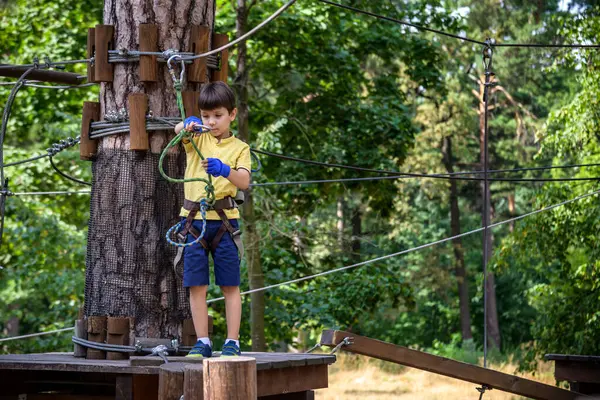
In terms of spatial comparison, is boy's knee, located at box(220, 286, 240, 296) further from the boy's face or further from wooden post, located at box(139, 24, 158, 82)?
wooden post, located at box(139, 24, 158, 82)

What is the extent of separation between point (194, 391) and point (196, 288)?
888 mm

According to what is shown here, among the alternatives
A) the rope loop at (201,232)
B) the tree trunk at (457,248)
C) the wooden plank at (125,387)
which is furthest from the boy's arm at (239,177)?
the tree trunk at (457,248)

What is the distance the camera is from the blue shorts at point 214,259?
3914 mm

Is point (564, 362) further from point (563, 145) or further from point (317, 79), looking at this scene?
point (317, 79)

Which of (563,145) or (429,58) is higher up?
(429,58)

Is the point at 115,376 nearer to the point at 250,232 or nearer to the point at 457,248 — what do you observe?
the point at 250,232

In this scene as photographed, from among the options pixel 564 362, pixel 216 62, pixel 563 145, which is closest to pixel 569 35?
pixel 563 145

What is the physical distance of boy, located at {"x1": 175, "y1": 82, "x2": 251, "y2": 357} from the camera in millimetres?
3908

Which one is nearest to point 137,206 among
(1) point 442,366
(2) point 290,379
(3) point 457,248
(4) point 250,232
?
(2) point 290,379

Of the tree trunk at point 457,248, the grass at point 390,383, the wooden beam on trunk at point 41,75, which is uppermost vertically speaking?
the wooden beam on trunk at point 41,75

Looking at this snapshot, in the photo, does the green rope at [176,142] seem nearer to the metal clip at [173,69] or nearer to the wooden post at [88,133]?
the metal clip at [173,69]

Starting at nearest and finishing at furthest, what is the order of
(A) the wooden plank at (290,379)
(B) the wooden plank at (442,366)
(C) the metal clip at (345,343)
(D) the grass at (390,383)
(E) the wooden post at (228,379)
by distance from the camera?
(E) the wooden post at (228,379) < (A) the wooden plank at (290,379) < (C) the metal clip at (345,343) < (B) the wooden plank at (442,366) < (D) the grass at (390,383)

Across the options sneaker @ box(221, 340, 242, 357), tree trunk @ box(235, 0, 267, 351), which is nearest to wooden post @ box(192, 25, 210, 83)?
sneaker @ box(221, 340, 242, 357)

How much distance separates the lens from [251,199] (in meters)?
11.9
